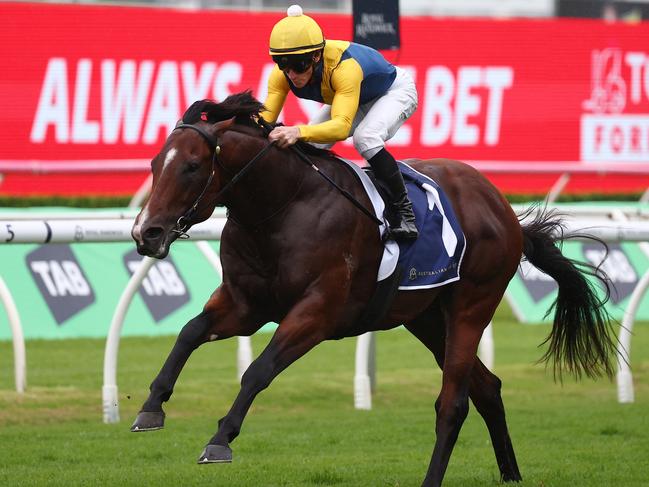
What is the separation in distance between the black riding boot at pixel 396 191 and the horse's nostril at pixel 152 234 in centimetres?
107

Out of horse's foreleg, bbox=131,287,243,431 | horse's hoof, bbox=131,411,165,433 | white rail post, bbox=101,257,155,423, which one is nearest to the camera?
horse's hoof, bbox=131,411,165,433

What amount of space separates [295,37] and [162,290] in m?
5.13

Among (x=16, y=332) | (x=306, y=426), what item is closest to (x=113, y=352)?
(x=16, y=332)

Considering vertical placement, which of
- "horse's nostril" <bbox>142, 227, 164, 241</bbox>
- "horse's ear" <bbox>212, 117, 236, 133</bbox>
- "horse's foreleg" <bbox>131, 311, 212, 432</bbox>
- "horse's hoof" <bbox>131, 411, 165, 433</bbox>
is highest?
"horse's ear" <bbox>212, 117, 236, 133</bbox>

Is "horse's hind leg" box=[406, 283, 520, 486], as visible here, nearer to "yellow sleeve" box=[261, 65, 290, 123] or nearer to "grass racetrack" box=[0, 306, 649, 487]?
"grass racetrack" box=[0, 306, 649, 487]

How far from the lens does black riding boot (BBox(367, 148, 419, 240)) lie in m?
5.21

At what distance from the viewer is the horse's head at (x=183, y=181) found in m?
4.52

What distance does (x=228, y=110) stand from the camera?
4.88 metres

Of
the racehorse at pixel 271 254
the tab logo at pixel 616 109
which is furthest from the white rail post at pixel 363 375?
the tab logo at pixel 616 109

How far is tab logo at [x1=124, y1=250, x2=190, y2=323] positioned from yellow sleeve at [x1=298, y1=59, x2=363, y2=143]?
192 inches

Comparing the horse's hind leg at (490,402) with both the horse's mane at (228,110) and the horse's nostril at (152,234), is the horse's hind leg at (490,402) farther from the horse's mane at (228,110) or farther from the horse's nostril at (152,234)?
the horse's nostril at (152,234)

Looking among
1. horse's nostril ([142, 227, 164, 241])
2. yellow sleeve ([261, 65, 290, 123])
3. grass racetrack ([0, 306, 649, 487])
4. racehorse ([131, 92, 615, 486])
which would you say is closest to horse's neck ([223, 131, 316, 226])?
racehorse ([131, 92, 615, 486])

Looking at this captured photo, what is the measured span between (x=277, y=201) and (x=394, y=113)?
2.45ft

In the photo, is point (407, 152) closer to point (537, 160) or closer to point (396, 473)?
point (537, 160)
